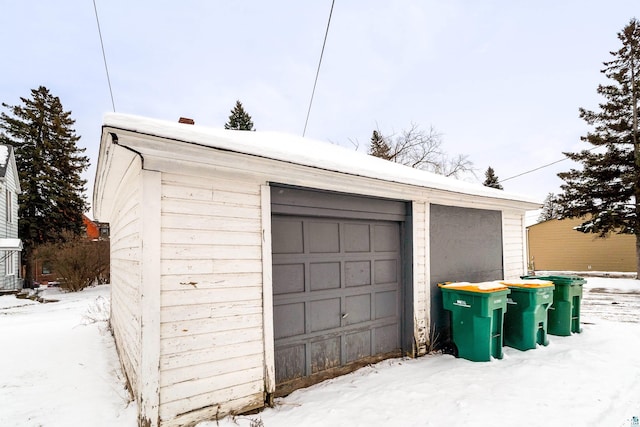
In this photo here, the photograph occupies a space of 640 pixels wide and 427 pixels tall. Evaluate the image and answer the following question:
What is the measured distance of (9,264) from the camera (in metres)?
14.4

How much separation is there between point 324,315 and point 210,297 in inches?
57.4

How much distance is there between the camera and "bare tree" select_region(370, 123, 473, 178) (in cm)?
2141

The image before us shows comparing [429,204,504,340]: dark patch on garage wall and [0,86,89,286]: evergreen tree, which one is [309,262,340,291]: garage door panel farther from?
[0,86,89,286]: evergreen tree

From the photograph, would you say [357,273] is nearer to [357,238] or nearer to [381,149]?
[357,238]

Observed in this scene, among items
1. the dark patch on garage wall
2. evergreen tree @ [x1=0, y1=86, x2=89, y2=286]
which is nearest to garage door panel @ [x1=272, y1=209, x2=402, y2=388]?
the dark patch on garage wall

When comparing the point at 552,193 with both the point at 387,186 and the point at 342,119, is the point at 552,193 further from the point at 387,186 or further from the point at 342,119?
the point at 387,186

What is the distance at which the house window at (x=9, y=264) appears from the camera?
13742 millimetres

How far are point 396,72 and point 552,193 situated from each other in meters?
45.2

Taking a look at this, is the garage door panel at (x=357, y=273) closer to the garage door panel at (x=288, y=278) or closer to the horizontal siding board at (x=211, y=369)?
the garage door panel at (x=288, y=278)

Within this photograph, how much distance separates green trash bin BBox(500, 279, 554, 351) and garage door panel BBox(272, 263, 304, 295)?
3107mm

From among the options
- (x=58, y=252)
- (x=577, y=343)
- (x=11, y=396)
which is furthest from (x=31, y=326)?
(x=577, y=343)

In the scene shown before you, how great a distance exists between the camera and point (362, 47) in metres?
8.28

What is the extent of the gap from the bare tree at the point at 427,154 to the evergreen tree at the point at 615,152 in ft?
20.8

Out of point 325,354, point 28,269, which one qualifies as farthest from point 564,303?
point 28,269
